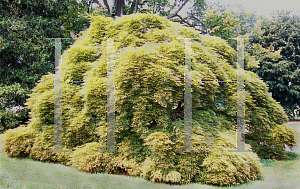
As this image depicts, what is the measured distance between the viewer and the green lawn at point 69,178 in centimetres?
432

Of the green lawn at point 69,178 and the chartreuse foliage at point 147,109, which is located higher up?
the chartreuse foliage at point 147,109

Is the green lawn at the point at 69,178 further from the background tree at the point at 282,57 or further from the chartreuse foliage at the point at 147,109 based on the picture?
the background tree at the point at 282,57

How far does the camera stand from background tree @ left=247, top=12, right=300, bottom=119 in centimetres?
1519

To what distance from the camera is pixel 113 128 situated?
547cm

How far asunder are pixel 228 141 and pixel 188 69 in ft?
6.88

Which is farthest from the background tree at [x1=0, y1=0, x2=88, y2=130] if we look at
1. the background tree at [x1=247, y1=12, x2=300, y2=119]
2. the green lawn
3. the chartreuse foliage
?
the background tree at [x1=247, y1=12, x2=300, y2=119]

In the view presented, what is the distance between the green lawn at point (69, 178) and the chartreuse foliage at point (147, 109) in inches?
10.9

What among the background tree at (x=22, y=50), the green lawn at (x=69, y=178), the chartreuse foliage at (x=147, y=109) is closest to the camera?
the green lawn at (x=69, y=178)

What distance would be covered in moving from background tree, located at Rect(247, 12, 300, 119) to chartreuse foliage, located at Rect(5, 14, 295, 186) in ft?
33.0

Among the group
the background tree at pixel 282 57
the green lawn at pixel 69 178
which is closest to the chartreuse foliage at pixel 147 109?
the green lawn at pixel 69 178

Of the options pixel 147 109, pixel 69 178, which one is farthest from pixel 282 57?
pixel 69 178

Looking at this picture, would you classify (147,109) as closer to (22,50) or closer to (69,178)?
(69,178)

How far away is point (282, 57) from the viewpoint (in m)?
16.0

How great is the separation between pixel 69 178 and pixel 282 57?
1685cm
